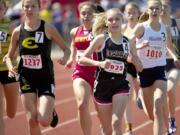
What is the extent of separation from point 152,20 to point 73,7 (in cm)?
2261

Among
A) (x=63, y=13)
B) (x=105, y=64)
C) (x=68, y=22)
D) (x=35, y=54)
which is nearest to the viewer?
(x=105, y=64)

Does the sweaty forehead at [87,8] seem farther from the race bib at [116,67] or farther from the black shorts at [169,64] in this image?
the black shorts at [169,64]

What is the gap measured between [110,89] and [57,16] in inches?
928

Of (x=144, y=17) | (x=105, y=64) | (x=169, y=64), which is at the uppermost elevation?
(x=105, y=64)

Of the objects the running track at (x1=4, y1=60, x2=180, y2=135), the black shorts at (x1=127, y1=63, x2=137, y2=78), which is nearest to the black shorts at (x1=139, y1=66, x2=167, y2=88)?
the black shorts at (x1=127, y1=63, x2=137, y2=78)

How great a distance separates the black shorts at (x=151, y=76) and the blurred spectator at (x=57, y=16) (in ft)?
72.4

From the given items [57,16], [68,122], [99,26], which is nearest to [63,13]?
[57,16]

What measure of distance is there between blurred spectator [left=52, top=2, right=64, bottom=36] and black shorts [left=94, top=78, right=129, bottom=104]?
76.4 ft

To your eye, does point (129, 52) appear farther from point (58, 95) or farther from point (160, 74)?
point (58, 95)

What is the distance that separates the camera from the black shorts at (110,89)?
8391mm

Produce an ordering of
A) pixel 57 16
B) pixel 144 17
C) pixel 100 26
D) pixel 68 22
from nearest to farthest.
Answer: pixel 100 26 < pixel 144 17 < pixel 68 22 < pixel 57 16

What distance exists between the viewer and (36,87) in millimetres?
8758

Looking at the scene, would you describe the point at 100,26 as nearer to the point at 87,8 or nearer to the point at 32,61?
the point at 87,8

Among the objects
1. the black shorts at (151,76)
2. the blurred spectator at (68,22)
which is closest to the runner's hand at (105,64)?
the black shorts at (151,76)
